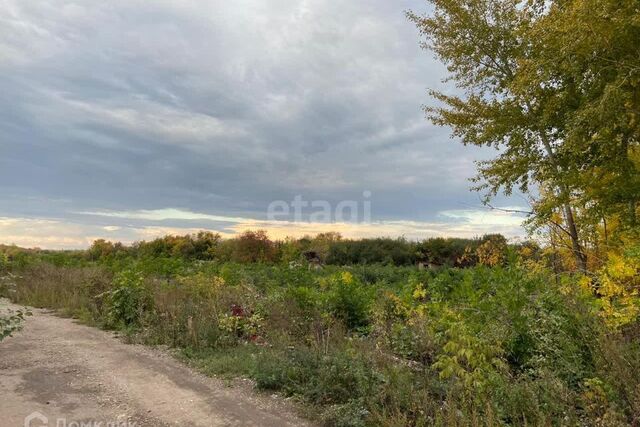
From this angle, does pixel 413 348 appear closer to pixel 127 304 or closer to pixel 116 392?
pixel 116 392

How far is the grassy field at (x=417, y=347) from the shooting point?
148 inches

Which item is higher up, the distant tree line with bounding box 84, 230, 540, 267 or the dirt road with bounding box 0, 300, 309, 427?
the distant tree line with bounding box 84, 230, 540, 267

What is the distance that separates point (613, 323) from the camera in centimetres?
454

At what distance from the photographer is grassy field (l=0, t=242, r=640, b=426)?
12.4ft


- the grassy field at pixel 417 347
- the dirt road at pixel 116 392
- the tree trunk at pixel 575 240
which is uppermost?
the tree trunk at pixel 575 240

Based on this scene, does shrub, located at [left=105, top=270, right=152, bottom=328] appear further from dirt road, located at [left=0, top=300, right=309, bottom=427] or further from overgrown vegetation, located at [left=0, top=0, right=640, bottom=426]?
dirt road, located at [left=0, top=300, right=309, bottom=427]

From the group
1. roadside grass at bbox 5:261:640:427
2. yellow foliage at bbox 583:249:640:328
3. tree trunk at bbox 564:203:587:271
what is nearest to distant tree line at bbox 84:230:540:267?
tree trunk at bbox 564:203:587:271

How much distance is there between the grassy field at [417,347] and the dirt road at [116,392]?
1.26 feet

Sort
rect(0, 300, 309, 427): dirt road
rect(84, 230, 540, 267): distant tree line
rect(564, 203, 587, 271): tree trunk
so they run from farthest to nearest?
1. rect(84, 230, 540, 267): distant tree line
2. rect(564, 203, 587, 271): tree trunk
3. rect(0, 300, 309, 427): dirt road

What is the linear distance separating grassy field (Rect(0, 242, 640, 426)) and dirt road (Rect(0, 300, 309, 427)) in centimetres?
38

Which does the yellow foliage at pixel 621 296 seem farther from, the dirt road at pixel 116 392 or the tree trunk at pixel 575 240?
the tree trunk at pixel 575 240

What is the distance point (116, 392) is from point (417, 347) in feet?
11.9

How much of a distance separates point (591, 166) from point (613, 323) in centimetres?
565

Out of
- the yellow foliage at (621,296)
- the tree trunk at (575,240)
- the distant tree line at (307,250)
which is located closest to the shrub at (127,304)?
the yellow foliage at (621,296)
